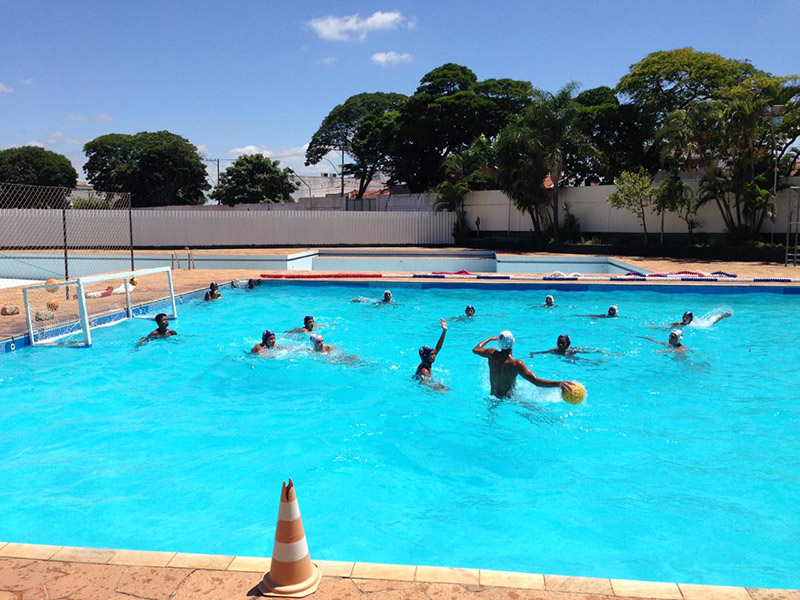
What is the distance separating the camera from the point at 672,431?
7691 millimetres

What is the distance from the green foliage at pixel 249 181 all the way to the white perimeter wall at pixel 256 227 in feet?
60.6

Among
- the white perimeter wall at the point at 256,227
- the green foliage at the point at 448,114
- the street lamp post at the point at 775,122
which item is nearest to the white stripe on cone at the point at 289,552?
the street lamp post at the point at 775,122

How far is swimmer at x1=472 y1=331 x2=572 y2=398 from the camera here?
23.7 feet

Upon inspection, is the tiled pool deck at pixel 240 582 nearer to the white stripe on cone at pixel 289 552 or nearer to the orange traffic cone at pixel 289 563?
the orange traffic cone at pixel 289 563

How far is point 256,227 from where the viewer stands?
35.2m

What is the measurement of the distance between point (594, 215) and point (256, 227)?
1899 cm

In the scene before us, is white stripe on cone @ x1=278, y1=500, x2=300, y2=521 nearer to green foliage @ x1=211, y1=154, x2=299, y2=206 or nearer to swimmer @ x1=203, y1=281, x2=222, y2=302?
swimmer @ x1=203, y1=281, x2=222, y2=302

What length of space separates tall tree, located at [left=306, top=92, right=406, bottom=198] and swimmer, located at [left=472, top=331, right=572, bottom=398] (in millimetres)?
41893

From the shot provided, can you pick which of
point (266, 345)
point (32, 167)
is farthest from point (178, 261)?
point (32, 167)

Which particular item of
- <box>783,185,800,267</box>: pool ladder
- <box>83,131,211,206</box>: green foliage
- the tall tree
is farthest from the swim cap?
<box>83,131,211,206</box>: green foliage

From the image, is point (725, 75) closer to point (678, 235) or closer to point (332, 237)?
point (678, 235)

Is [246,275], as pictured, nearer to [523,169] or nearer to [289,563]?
[523,169]

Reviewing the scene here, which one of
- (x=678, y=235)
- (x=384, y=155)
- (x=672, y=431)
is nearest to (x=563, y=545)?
(x=672, y=431)

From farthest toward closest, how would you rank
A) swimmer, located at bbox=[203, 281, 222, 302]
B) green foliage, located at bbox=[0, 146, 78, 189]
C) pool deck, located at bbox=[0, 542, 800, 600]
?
green foliage, located at bbox=[0, 146, 78, 189], swimmer, located at bbox=[203, 281, 222, 302], pool deck, located at bbox=[0, 542, 800, 600]
